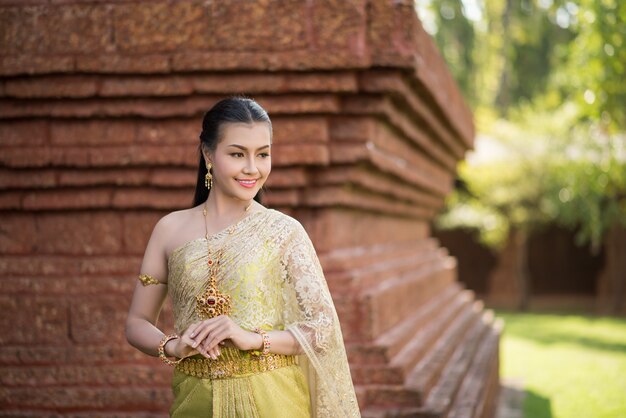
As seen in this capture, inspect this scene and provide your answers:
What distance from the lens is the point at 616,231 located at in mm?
17500

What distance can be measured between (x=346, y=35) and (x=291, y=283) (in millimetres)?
1205

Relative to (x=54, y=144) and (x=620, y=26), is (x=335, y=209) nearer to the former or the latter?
(x=54, y=144)

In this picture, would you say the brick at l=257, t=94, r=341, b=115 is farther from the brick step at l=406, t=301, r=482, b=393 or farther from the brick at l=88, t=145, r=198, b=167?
the brick step at l=406, t=301, r=482, b=393

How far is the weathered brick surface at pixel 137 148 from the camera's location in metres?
3.33

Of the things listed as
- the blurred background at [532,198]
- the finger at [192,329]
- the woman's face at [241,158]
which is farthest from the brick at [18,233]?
the blurred background at [532,198]

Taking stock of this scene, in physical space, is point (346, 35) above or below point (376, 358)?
above

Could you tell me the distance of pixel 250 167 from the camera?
2.42 m

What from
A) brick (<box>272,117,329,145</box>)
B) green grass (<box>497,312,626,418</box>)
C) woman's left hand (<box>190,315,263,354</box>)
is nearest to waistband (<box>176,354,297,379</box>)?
woman's left hand (<box>190,315,263,354</box>)

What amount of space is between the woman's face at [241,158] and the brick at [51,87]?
1.14 meters

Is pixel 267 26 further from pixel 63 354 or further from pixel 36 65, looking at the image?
pixel 63 354

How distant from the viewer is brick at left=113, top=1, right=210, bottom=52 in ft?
11.0

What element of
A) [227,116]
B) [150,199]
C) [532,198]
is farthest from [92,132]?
[532,198]

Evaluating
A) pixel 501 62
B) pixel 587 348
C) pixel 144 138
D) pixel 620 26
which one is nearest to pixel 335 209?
pixel 144 138

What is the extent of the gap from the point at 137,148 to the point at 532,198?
15209 millimetres
